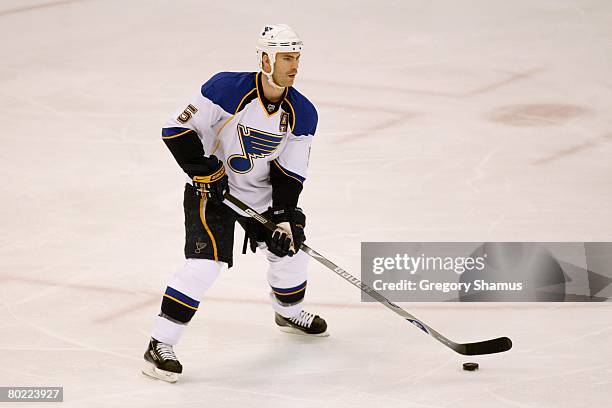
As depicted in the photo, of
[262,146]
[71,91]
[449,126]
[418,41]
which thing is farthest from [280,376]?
[418,41]

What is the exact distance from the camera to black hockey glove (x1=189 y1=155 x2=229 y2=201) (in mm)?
3830

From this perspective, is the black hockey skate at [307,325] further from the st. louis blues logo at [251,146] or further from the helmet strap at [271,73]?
the helmet strap at [271,73]

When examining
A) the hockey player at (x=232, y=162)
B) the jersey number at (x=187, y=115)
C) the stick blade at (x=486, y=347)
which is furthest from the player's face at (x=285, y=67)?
the stick blade at (x=486, y=347)

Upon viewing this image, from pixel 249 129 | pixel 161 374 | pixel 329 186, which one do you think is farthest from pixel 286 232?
pixel 329 186

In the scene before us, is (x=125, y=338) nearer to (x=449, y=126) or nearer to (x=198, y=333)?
(x=198, y=333)

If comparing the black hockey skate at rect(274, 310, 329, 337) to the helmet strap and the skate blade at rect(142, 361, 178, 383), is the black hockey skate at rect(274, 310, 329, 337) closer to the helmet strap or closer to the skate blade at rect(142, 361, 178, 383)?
the skate blade at rect(142, 361, 178, 383)

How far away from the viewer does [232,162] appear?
13.0 feet

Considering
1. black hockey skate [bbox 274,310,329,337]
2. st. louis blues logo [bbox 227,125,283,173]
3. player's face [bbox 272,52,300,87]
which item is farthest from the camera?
black hockey skate [bbox 274,310,329,337]

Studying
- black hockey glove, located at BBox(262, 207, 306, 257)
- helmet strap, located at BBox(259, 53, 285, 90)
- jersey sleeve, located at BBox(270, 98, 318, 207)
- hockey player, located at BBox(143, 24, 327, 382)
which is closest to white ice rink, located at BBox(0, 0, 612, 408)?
hockey player, located at BBox(143, 24, 327, 382)

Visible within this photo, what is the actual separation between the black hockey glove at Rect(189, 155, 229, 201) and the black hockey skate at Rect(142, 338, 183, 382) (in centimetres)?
49

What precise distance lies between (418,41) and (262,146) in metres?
4.65

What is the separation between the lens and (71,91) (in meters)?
7.23

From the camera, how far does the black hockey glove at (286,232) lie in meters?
3.92

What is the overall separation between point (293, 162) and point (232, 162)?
0.20m
